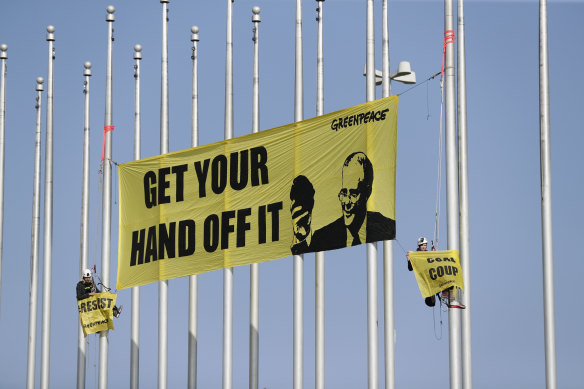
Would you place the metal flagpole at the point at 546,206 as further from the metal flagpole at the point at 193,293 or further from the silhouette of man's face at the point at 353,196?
the metal flagpole at the point at 193,293

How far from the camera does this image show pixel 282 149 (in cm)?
3584

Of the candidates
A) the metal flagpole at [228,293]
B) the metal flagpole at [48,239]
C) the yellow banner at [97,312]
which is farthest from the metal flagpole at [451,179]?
the metal flagpole at [48,239]

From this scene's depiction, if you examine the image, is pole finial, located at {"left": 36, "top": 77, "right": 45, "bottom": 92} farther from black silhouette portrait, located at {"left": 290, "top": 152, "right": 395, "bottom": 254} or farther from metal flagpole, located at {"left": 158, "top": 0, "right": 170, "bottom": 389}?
black silhouette portrait, located at {"left": 290, "top": 152, "right": 395, "bottom": 254}

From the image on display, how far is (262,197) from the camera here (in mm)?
36250

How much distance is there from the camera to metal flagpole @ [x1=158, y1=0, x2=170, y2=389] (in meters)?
40.3

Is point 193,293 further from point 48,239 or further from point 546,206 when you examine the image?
point 546,206

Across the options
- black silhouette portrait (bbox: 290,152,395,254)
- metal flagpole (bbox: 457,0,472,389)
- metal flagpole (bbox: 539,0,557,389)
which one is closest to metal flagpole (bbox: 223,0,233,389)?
black silhouette portrait (bbox: 290,152,395,254)

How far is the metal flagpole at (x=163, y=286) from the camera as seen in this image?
132ft

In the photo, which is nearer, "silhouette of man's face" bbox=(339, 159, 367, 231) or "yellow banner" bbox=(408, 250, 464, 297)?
"yellow banner" bbox=(408, 250, 464, 297)

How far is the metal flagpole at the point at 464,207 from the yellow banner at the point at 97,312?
31.0ft

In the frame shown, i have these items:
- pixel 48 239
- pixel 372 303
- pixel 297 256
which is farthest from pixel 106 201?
pixel 372 303

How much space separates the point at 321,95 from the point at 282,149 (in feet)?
13.1

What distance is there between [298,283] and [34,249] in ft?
34.5

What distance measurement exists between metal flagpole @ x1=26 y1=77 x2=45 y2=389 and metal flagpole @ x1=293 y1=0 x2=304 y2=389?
396 inches
